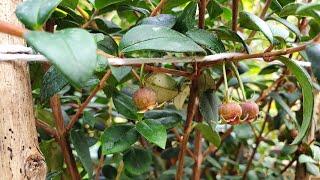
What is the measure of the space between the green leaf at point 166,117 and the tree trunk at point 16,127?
246 millimetres

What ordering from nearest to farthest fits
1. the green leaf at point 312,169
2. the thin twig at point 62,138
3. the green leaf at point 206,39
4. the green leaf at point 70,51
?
the green leaf at point 70,51, the green leaf at point 206,39, the thin twig at point 62,138, the green leaf at point 312,169

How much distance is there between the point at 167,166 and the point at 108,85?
52 centimetres

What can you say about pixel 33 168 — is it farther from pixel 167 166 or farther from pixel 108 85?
pixel 167 166

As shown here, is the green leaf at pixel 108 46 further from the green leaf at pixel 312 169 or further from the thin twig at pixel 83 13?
the green leaf at pixel 312 169

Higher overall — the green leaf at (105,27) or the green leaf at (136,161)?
the green leaf at (105,27)

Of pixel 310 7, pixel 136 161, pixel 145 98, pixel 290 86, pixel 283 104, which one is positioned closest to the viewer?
pixel 310 7

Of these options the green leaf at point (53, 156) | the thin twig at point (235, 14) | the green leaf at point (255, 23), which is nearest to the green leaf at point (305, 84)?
the green leaf at point (255, 23)

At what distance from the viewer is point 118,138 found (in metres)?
0.65

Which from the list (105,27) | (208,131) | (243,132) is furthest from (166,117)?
(243,132)

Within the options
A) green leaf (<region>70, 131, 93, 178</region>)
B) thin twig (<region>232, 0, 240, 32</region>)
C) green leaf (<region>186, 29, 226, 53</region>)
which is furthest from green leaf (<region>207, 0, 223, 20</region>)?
green leaf (<region>70, 131, 93, 178</region>)

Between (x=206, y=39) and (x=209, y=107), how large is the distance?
12cm

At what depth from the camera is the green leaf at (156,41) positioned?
51cm

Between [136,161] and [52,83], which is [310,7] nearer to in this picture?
[52,83]

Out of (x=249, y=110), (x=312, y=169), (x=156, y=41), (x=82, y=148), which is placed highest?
(x=156, y=41)
